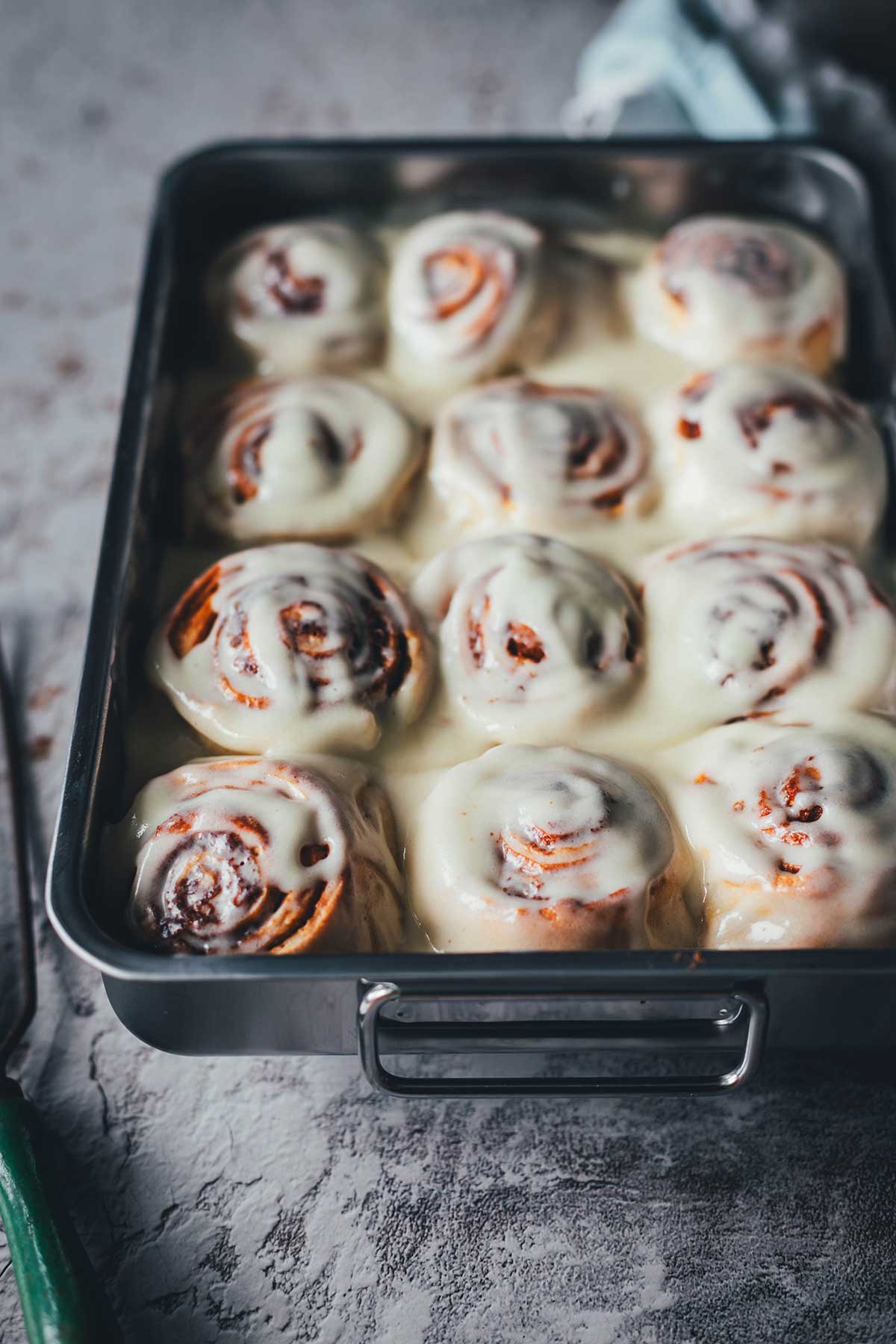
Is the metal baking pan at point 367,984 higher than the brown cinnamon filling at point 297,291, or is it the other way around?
the brown cinnamon filling at point 297,291

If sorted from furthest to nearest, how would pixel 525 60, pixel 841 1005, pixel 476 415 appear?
1. pixel 525 60
2. pixel 476 415
3. pixel 841 1005

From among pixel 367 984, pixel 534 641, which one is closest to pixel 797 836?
pixel 534 641

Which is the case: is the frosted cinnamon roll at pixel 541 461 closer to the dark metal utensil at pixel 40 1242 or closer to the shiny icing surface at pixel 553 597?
the shiny icing surface at pixel 553 597

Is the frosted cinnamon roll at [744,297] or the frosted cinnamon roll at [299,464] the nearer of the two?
the frosted cinnamon roll at [299,464]

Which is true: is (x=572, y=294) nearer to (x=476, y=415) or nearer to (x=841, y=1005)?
(x=476, y=415)

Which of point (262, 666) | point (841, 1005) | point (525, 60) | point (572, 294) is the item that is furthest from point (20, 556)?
point (525, 60)

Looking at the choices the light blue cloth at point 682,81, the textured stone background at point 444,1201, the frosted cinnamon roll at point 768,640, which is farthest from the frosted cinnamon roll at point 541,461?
the light blue cloth at point 682,81
